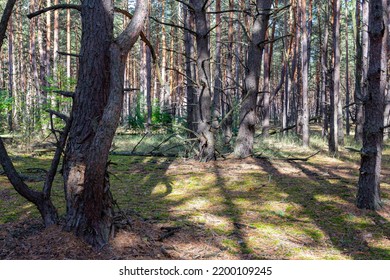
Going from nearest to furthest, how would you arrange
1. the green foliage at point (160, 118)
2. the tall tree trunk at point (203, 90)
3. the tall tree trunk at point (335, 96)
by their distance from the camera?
the tall tree trunk at point (203, 90)
the tall tree trunk at point (335, 96)
the green foliage at point (160, 118)

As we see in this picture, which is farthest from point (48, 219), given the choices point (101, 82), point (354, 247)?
point (354, 247)

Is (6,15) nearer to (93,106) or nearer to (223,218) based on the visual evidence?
(93,106)

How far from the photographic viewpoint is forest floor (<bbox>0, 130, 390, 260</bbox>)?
3.46 m

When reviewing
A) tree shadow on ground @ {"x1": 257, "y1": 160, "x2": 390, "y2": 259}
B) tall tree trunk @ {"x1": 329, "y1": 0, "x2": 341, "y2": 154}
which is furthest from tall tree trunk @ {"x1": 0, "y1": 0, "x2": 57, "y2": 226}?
tall tree trunk @ {"x1": 329, "y1": 0, "x2": 341, "y2": 154}

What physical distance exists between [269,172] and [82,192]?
5101mm

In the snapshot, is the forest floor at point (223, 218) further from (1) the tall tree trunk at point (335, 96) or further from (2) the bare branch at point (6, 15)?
(1) the tall tree trunk at point (335, 96)

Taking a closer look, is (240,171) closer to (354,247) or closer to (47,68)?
(354,247)

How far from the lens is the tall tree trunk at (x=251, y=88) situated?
946 centimetres

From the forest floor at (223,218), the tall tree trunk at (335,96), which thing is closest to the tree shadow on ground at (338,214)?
the forest floor at (223,218)

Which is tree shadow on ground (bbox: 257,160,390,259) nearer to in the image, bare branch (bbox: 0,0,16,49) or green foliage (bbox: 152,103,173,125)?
bare branch (bbox: 0,0,16,49)

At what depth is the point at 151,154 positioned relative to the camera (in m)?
10.3

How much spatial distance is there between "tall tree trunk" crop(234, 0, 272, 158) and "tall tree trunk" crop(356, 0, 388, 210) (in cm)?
437

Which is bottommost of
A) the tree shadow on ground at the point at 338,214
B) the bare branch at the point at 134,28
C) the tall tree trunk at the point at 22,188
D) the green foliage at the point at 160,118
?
the tree shadow on ground at the point at 338,214

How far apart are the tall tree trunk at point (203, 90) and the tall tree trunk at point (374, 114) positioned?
4.31 metres
